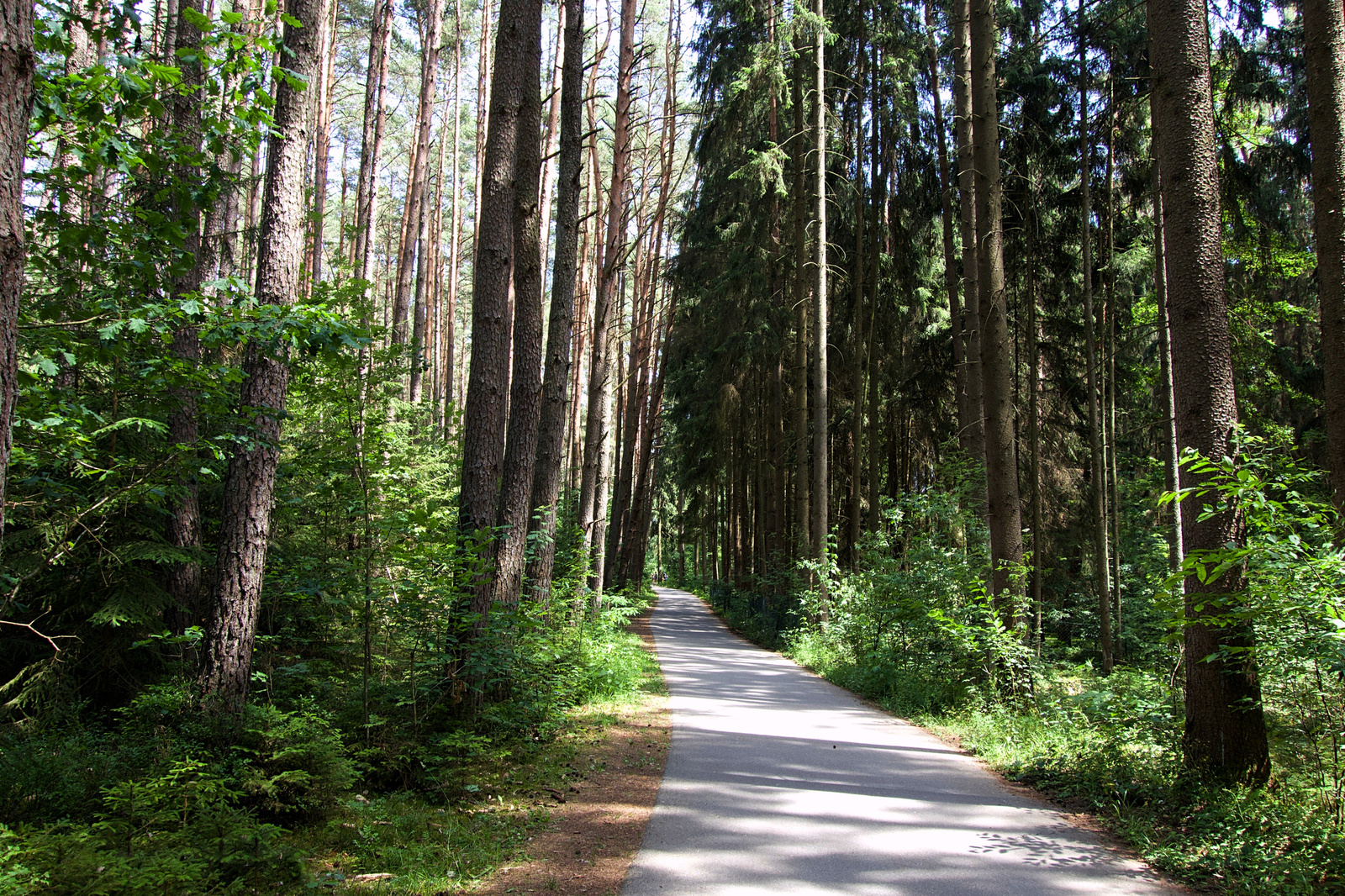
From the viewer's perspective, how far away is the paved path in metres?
4.23

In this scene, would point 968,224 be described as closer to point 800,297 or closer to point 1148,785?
point 1148,785

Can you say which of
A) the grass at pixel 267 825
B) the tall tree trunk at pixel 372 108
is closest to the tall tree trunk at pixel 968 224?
the grass at pixel 267 825

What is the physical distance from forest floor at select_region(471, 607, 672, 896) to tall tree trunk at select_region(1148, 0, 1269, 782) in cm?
403

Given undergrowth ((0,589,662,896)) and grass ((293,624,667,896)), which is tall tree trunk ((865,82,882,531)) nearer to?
undergrowth ((0,589,662,896))

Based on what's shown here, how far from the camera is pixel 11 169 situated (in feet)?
8.50

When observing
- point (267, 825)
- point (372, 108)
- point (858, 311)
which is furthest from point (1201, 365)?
point (372, 108)

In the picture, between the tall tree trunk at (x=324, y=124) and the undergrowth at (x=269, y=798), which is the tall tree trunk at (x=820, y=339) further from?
the tall tree trunk at (x=324, y=124)

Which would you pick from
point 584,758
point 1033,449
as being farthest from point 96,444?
point 1033,449

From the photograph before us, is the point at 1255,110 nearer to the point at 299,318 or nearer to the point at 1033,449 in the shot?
the point at 1033,449

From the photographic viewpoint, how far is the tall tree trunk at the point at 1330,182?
6.96 m

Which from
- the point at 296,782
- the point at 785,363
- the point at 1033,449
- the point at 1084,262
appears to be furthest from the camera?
the point at 785,363

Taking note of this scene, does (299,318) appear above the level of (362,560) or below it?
above

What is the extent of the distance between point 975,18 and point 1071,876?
10.0m

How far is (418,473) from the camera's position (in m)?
11.5
